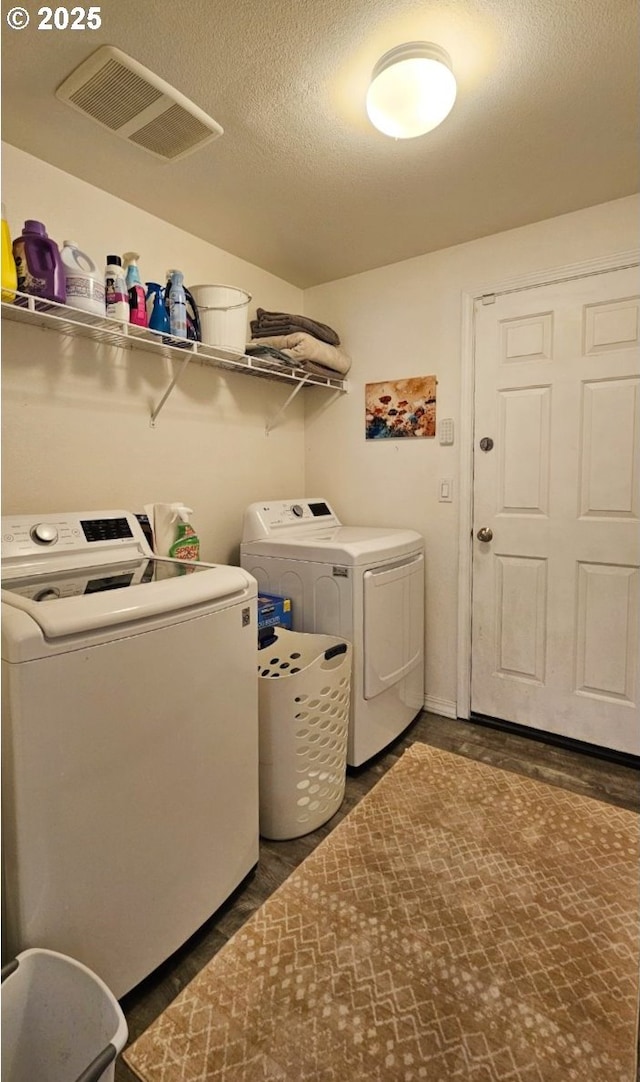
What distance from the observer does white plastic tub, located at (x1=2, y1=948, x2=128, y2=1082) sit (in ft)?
2.82

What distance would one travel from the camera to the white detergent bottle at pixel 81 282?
1.53 m

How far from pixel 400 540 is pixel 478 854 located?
1179mm

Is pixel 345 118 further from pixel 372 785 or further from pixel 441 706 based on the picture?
pixel 441 706

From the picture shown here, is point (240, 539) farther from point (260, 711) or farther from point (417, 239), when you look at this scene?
point (417, 239)

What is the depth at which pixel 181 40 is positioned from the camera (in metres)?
1.26

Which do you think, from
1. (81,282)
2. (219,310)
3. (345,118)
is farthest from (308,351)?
(81,282)

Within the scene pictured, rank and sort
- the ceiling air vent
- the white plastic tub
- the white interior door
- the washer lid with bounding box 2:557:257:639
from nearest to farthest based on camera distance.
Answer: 1. the white plastic tub
2. the washer lid with bounding box 2:557:257:639
3. the ceiling air vent
4. the white interior door

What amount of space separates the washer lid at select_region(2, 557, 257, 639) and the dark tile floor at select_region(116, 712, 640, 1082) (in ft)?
2.88

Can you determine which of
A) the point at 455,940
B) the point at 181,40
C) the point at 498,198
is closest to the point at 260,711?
the point at 455,940

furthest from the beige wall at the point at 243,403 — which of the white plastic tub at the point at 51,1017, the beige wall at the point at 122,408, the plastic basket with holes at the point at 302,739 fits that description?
the white plastic tub at the point at 51,1017

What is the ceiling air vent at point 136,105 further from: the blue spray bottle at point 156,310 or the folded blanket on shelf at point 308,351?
the folded blanket on shelf at point 308,351

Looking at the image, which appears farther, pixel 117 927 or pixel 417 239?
pixel 417 239

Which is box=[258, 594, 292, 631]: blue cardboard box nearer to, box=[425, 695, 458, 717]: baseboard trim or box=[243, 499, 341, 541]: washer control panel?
box=[243, 499, 341, 541]: washer control panel

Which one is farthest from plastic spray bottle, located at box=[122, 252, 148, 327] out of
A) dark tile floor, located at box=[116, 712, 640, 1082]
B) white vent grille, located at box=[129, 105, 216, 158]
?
dark tile floor, located at box=[116, 712, 640, 1082]
